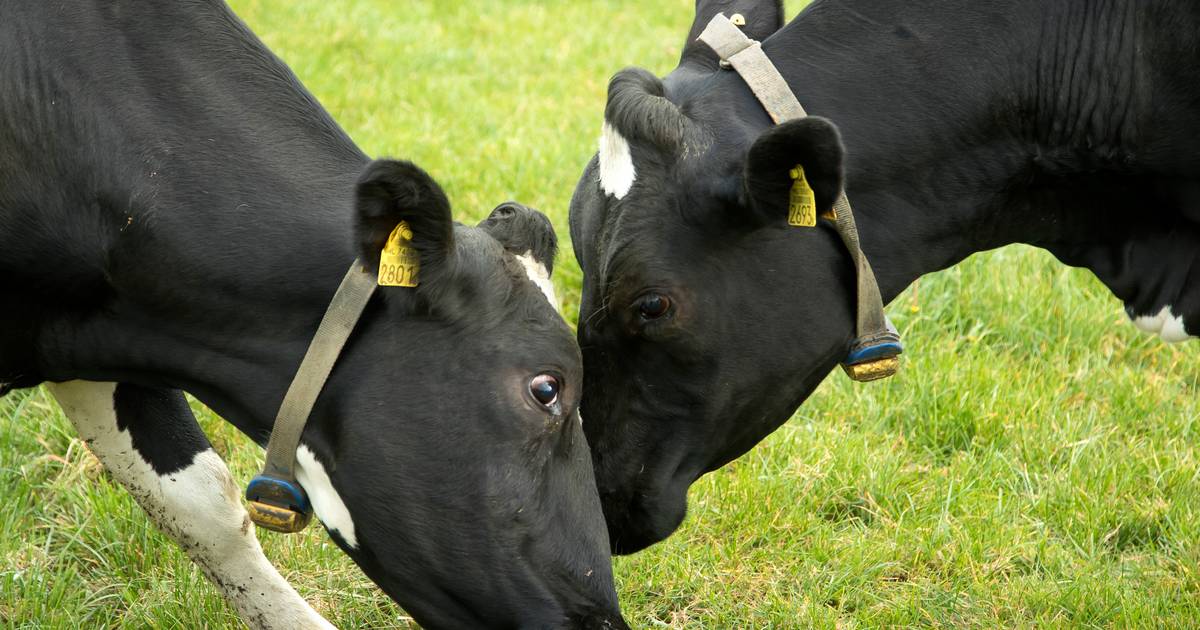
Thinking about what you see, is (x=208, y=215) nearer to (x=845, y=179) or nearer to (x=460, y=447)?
(x=460, y=447)

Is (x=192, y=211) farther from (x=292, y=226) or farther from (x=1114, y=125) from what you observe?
(x=1114, y=125)

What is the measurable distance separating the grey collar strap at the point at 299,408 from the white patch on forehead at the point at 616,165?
2.73ft

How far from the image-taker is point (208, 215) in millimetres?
3287

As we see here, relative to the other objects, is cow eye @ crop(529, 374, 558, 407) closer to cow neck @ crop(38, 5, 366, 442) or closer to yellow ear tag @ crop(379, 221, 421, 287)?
yellow ear tag @ crop(379, 221, 421, 287)

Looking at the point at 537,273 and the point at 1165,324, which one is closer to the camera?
the point at 537,273

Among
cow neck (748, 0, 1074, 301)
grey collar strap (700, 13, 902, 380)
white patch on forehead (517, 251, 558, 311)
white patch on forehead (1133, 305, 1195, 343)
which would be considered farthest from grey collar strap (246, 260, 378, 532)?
white patch on forehead (1133, 305, 1195, 343)

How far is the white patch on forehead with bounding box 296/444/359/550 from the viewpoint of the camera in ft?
10.6

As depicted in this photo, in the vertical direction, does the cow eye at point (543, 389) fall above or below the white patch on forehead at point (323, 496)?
above

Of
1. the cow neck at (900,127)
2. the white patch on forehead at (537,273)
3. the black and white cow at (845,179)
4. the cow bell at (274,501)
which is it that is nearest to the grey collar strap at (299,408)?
the cow bell at (274,501)

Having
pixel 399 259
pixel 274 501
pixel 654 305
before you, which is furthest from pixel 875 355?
pixel 274 501

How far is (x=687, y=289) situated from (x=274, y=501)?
1.18 m

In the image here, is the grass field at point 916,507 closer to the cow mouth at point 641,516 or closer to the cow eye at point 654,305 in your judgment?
the cow mouth at point 641,516

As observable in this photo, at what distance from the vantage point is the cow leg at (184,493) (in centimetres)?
428

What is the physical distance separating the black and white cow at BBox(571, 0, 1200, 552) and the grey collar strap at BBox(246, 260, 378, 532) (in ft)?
2.62
